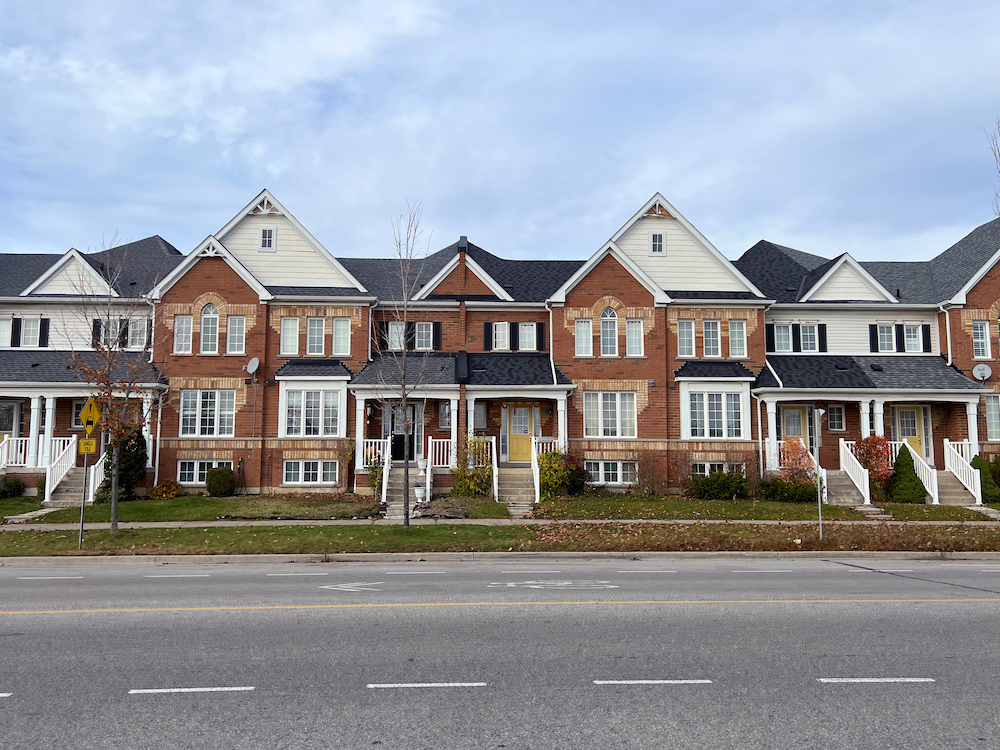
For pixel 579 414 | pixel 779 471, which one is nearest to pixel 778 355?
pixel 779 471

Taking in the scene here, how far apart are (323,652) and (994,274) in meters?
32.3

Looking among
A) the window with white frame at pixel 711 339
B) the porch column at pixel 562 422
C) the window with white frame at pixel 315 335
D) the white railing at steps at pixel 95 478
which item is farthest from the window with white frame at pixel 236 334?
the window with white frame at pixel 711 339

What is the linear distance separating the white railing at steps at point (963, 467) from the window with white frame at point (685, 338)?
9991mm

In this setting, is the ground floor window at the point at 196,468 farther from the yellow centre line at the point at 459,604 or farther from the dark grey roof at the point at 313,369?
the yellow centre line at the point at 459,604

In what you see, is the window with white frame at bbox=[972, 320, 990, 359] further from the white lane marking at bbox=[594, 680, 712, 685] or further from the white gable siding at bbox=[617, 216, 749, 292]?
the white lane marking at bbox=[594, 680, 712, 685]

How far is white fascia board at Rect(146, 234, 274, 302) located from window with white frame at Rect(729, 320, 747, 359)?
1843cm

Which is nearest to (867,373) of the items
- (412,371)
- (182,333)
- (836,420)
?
(836,420)

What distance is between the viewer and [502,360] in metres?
29.5

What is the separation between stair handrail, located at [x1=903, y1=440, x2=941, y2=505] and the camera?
1011 inches

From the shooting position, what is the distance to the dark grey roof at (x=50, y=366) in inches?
1080

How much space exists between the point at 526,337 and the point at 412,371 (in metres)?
5.04

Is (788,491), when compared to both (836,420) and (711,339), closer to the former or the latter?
(836,420)

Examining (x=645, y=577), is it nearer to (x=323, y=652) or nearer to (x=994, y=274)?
(x=323, y=652)

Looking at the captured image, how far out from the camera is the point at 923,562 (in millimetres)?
16016
